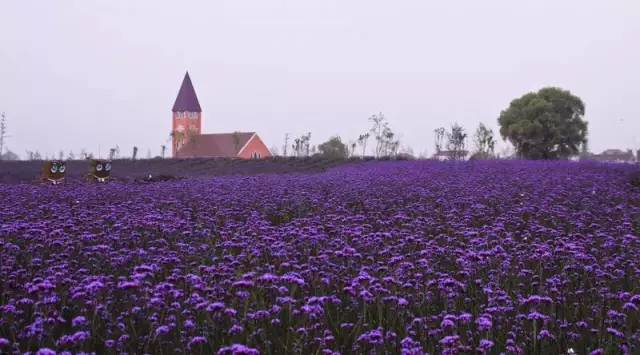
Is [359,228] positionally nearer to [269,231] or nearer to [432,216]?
[269,231]

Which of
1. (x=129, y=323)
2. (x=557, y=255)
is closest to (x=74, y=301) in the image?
(x=129, y=323)

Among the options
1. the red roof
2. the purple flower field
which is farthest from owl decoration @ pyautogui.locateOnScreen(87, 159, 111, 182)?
the red roof

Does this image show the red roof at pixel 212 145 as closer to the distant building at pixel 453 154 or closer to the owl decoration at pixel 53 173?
the distant building at pixel 453 154

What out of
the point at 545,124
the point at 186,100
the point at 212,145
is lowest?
the point at 212,145

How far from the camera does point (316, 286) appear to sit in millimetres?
5309

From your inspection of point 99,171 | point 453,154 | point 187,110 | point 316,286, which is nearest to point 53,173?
point 99,171

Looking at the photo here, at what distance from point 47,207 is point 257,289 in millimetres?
5686

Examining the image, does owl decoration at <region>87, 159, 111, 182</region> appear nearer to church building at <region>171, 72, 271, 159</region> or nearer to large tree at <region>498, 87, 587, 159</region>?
large tree at <region>498, 87, 587, 159</region>

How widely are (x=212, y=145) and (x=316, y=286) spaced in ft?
248

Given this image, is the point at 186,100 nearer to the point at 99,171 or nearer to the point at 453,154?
the point at 453,154

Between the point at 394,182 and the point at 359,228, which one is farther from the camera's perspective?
the point at 394,182

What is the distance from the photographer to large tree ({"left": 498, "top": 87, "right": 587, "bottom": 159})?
4888 cm

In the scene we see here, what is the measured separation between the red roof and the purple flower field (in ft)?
225

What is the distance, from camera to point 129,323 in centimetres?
454
